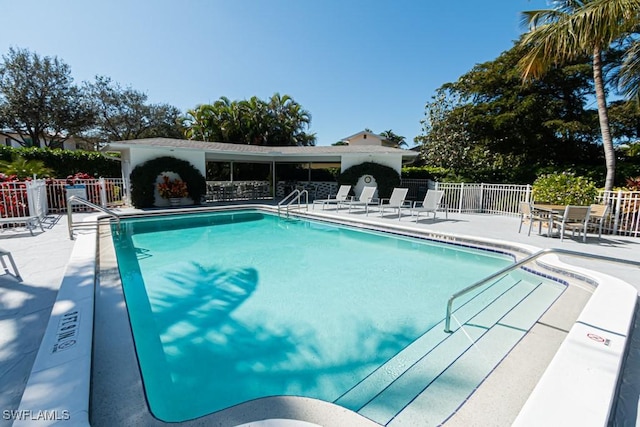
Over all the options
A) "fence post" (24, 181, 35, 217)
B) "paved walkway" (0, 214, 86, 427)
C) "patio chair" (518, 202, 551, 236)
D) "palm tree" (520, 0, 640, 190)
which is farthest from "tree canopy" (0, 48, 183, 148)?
"patio chair" (518, 202, 551, 236)

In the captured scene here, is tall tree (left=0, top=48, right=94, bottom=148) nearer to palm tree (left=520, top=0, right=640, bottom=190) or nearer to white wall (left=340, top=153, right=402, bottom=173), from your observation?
white wall (left=340, top=153, right=402, bottom=173)

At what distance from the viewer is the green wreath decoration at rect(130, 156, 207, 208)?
44.0 feet

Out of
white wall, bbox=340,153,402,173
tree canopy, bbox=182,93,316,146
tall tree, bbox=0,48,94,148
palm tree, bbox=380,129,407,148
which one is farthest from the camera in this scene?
palm tree, bbox=380,129,407,148

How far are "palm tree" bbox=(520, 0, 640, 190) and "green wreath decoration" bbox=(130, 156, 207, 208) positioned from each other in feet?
48.6

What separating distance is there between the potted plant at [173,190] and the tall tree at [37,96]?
18592 millimetres

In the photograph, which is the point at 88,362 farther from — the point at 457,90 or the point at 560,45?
the point at 457,90

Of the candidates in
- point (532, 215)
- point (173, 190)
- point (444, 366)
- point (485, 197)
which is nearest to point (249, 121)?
point (173, 190)

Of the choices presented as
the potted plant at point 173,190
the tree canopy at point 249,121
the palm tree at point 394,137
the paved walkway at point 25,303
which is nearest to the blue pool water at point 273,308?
the paved walkway at point 25,303

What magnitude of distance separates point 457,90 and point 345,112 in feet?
35.4

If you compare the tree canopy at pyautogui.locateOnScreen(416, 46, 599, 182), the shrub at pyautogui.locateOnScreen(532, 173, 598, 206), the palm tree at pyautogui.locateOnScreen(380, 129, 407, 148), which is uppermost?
the palm tree at pyautogui.locateOnScreen(380, 129, 407, 148)

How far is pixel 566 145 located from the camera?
667 inches

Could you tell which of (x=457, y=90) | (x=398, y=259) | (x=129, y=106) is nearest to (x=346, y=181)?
(x=398, y=259)

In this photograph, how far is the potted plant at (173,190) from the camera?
46.2ft

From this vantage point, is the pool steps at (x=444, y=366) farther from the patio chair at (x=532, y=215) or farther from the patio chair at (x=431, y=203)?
the patio chair at (x=431, y=203)
